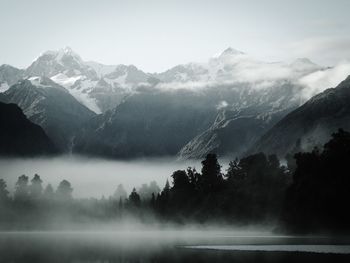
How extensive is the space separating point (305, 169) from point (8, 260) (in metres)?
130

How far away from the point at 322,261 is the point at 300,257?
10045 millimetres

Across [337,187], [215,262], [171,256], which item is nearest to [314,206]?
[337,187]

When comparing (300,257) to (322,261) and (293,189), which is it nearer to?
(322,261)

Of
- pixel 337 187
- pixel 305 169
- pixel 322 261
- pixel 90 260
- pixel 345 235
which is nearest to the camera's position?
pixel 322 261

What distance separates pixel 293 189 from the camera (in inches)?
7687

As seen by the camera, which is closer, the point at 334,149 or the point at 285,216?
the point at 334,149

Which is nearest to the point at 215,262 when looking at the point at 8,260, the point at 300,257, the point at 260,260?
the point at 260,260

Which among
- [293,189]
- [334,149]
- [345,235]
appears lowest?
[345,235]

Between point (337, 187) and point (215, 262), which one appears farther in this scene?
point (337, 187)

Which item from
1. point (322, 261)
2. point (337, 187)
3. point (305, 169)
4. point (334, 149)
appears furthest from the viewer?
point (305, 169)

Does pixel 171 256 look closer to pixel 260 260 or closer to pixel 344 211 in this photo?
pixel 260 260

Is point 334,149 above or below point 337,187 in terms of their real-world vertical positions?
above

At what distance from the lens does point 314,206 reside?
17788cm

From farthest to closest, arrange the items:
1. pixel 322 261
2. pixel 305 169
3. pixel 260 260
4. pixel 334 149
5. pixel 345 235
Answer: pixel 305 169 → pixel 334 149 → pixel 345 235 → pixel 260 260 → pixel 322 261
